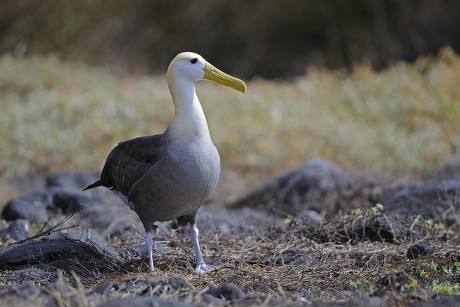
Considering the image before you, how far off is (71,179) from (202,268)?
3.93m

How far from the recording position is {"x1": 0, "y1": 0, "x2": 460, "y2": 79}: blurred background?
44.8 feet

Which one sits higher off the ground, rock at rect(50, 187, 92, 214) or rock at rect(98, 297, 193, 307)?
rock at rect(98, 297, 193, 307)

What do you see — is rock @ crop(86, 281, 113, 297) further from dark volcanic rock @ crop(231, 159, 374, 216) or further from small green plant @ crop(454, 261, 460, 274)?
dark volcanic rock @ crop(231, 159, 374, 216)

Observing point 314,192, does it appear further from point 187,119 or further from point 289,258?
point 187,119

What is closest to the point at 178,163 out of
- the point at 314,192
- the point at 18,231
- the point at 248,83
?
the point at 18,231

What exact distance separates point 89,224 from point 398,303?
11.3ft

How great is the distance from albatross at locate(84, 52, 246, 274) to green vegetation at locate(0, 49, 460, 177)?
4.30 m

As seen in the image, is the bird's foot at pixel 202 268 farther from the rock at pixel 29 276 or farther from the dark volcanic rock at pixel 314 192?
the dark volcanic rock at pixel 314 192

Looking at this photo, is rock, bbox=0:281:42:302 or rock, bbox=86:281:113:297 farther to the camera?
rock, bbox=86:281:113:297

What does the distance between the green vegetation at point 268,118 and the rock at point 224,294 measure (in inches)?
209

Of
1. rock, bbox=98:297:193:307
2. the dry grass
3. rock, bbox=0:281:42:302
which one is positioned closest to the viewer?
rock, bbox=98:297:193:307

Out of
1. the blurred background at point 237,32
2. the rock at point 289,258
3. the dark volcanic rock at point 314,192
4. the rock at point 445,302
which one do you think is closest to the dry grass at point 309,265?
the rock at point 289,258

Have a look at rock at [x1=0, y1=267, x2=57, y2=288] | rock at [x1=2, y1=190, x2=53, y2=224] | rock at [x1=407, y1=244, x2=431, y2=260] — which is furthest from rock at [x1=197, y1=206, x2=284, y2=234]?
Answer: rock at [x1=0, y1=267, x2=57, y2=288]

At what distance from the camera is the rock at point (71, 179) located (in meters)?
7.83
